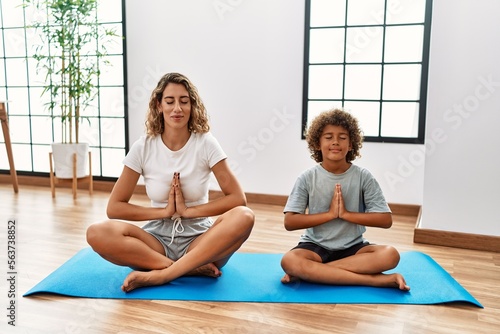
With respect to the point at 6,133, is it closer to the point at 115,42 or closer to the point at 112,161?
the point at 112,161

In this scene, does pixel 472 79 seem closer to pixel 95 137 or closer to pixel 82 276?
pixel 82 276

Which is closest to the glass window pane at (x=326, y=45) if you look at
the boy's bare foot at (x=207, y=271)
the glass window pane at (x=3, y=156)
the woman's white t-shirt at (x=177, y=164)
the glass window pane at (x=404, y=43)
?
the glass window pane at (x=404, y=43)

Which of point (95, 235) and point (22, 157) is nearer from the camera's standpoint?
point (95, 235)

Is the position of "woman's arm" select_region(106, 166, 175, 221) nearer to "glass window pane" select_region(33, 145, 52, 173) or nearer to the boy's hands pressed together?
the boy's hands pressed together

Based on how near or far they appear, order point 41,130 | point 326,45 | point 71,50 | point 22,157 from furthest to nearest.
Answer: point 22,157 < point 41,130 < point 71,50 < point 326,45

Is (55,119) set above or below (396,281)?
above

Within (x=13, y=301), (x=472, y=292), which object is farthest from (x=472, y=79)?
(x=13, y=301)

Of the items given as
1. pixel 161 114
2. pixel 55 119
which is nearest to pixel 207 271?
pixel 161 114

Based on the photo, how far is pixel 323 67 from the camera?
3641 mm

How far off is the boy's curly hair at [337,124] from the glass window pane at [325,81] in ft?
5.11

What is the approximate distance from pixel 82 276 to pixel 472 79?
7.10 ft

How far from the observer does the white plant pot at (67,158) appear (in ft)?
13.1

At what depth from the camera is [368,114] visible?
11.7 ft

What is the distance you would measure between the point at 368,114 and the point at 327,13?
2.59ft
